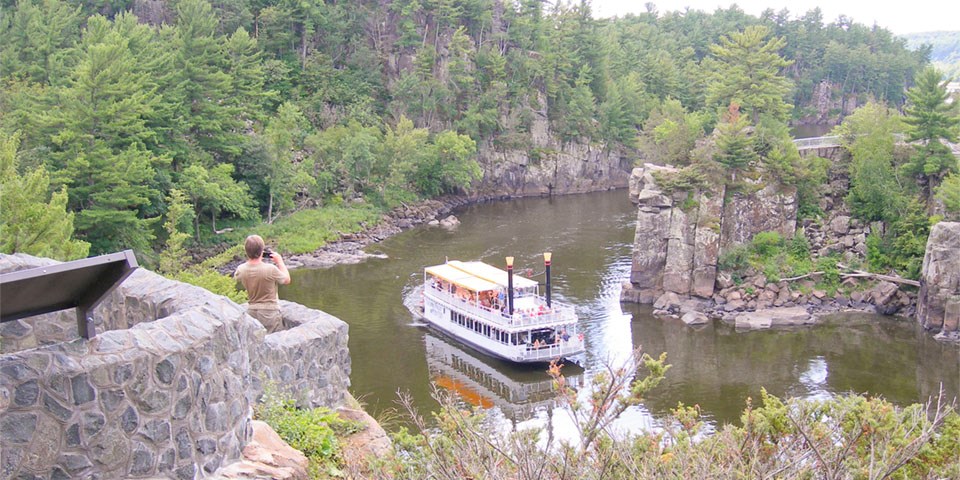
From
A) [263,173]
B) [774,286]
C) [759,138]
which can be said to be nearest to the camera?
[774,286]

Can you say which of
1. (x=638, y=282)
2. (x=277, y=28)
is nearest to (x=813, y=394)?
(x=638, y=282)

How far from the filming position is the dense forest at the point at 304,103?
41688 mm

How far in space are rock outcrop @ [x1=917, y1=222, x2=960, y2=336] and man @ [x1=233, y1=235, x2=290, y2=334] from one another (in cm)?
3131

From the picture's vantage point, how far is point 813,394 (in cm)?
3067

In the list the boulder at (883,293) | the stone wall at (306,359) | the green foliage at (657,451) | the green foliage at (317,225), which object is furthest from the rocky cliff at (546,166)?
the green foliage at (657,451)

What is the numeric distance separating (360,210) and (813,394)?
3351 centimetres

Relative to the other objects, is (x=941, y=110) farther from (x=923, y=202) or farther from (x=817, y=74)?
(x=817, y=74)

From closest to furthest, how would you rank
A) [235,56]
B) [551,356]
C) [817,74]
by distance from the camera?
[551,356]
[235,56]
[817,74]

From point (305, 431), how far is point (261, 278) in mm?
2098

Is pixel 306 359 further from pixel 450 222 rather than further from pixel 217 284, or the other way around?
pixel 450 222

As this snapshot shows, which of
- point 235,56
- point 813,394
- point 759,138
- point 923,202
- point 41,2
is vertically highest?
point 41,2

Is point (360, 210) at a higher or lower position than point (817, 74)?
lower

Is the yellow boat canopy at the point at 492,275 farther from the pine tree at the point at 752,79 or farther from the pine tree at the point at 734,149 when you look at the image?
the pine tree at the point at 752,79

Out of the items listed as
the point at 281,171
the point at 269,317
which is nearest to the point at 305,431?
the point at 269,317
